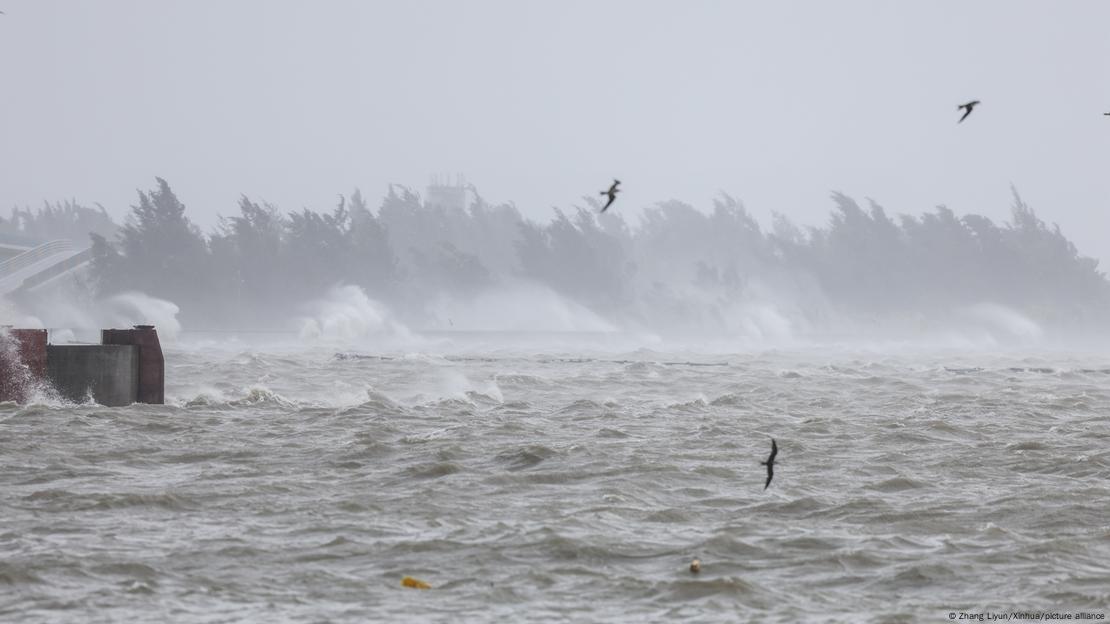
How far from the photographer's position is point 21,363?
2505 cm

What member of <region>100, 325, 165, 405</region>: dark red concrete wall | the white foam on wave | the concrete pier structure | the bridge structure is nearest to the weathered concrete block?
the concrete pier structure

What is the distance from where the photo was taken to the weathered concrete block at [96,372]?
25.9 meters

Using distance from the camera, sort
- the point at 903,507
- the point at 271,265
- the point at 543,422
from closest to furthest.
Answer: the point at 903,507 → the point at 543,422 → the point at 271,265

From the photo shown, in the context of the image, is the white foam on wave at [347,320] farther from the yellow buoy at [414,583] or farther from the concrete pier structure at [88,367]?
the yellow buoy at [414,583]

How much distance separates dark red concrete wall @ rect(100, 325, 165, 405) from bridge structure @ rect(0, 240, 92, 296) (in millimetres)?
91506

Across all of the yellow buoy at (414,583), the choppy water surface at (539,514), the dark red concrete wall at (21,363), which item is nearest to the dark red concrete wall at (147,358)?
the choppy water surface at (539,514)

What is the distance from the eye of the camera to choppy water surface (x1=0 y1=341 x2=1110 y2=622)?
10.9 meters

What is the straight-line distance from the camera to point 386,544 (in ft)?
42.3

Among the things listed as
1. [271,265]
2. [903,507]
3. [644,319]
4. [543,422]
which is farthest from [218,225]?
[903,507]

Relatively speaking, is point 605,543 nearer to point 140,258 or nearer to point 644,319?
point 140,258

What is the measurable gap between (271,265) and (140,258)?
57.8 ft

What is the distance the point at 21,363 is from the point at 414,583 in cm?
1635

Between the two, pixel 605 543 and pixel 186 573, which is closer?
pixel 186 573

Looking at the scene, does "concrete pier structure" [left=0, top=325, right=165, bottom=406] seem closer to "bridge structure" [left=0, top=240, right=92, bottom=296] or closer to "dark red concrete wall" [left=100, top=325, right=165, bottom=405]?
"dark red concrete wall" [left=100, top=325, right=165, bottom=405]
